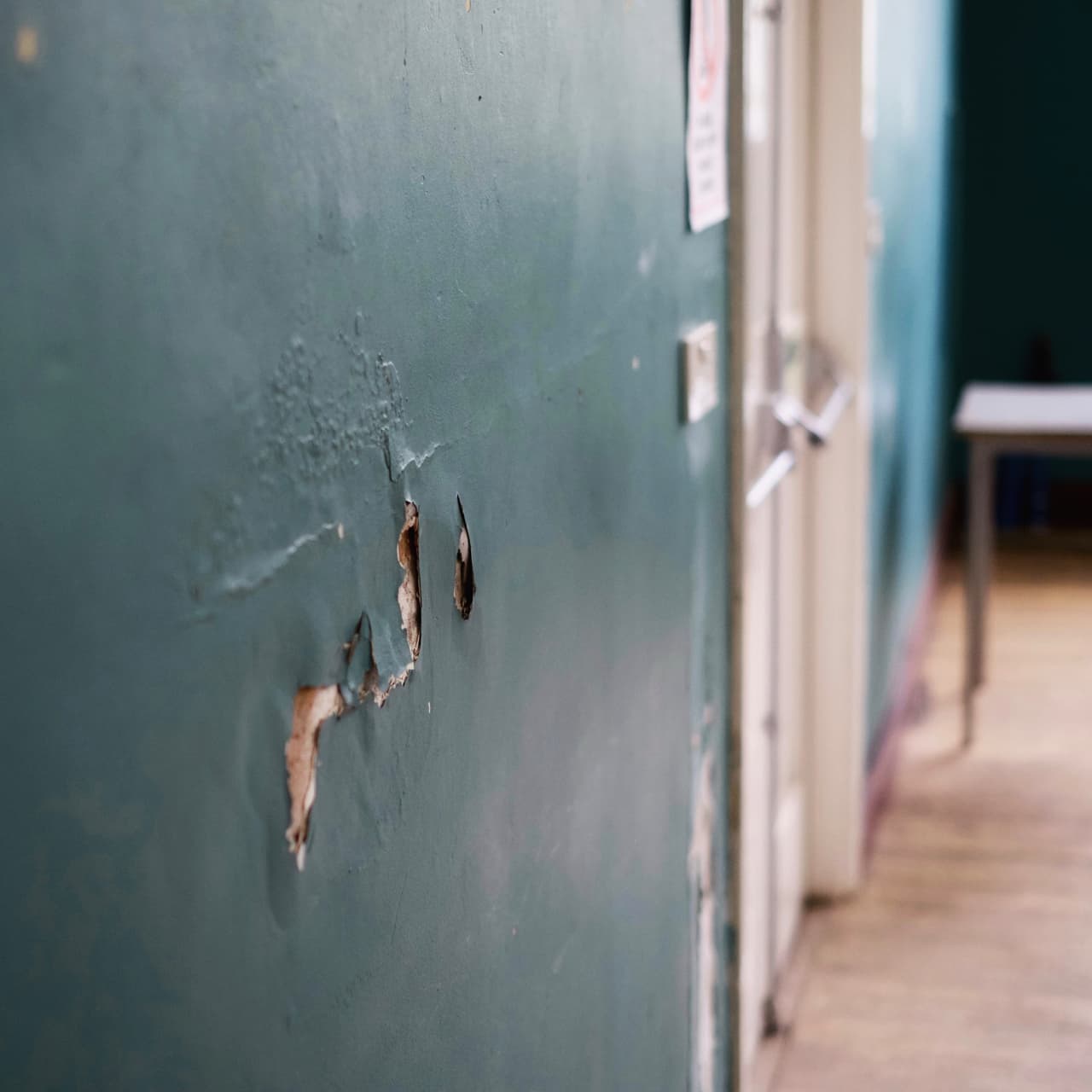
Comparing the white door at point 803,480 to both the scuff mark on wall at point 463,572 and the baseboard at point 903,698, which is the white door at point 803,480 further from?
the scuff mark on wall at point 463,572

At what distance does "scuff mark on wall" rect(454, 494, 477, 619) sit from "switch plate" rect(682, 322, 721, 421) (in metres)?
0.67

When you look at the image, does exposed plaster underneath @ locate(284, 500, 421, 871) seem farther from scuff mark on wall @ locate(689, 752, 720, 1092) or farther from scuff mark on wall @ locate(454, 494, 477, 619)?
scuff mark on wall @ locate(689, 752, 720, 1092)

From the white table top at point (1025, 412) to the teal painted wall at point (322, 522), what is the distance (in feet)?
8.81

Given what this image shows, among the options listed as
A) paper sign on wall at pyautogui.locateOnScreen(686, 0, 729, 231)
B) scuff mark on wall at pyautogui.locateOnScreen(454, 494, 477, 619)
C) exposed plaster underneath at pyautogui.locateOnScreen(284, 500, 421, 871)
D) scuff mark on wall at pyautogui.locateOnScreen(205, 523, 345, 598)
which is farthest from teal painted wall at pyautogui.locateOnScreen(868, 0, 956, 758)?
scuff mark on wall at pyautogui.locateOnScreen(205, 523, 345, 598)

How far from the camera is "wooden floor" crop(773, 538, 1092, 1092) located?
8.61 feet

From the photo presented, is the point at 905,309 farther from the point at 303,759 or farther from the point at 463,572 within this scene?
the point at 303,759

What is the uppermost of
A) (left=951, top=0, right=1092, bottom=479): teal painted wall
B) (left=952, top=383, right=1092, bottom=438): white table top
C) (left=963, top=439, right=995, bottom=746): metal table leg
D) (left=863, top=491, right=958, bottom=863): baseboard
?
(left=951, top=0, right=1092, bottom=479): teal painted wall

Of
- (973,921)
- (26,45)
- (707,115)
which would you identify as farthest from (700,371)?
(973,921)

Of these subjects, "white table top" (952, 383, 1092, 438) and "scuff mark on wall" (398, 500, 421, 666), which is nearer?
"scuff mark on wall" (398, 500, 421, 666)

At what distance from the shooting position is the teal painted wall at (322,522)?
0.64 meters

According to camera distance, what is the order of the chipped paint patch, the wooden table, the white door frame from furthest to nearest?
1. the wooden table
2. the white door frame
3. the chipped paint patch

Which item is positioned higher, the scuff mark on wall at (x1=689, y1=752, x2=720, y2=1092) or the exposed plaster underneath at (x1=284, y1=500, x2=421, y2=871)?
the exposed plaster underneath at (x1=284, y1=500, x2=421, y2=871)

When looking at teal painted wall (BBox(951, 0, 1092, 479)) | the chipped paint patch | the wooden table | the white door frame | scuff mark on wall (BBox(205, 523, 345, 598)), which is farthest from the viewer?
teal painted wall (BBox(951, 0, 1092, 479))

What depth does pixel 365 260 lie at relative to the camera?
36.2 inches
